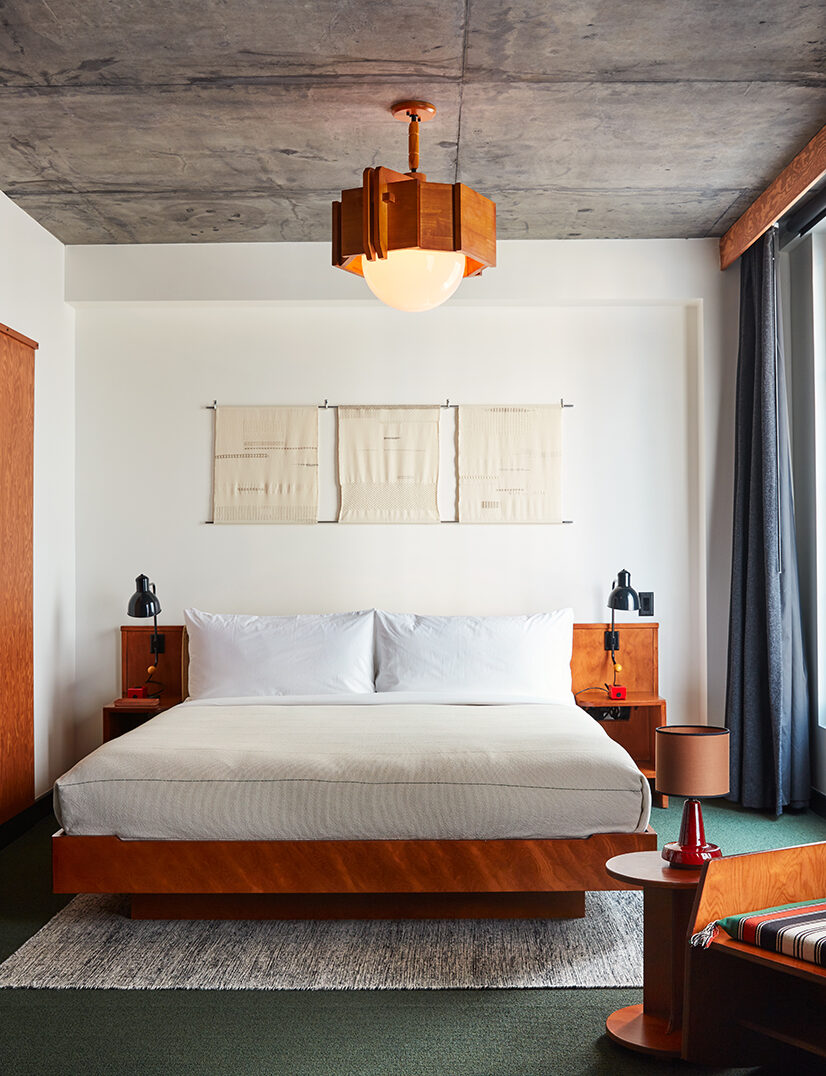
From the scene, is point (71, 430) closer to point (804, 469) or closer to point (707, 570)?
point (707, 570)

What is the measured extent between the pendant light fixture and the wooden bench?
2.13 metres

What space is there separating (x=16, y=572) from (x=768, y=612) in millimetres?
3463

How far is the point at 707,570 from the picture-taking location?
505cm

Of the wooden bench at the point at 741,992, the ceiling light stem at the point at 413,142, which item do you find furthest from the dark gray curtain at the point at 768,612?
the wooden bench at the point at 741,992

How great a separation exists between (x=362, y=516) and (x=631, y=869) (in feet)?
9.69

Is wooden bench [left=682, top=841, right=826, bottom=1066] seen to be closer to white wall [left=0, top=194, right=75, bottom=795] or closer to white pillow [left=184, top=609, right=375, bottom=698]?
white pillow [left=184, top=609, right=375, bottom=698]

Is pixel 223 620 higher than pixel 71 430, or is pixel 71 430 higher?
pixel 71 430

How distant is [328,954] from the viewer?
3016 millimetres

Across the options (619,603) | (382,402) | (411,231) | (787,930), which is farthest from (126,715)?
(787,930)

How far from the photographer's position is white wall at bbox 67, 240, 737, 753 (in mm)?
5145

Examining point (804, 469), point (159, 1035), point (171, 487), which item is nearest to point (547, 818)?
point (159, 1035)

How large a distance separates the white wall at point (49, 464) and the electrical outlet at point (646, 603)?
9.90 feet

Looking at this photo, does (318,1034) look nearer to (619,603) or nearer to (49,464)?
(619,603)

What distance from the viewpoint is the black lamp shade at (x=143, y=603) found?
189 inches
